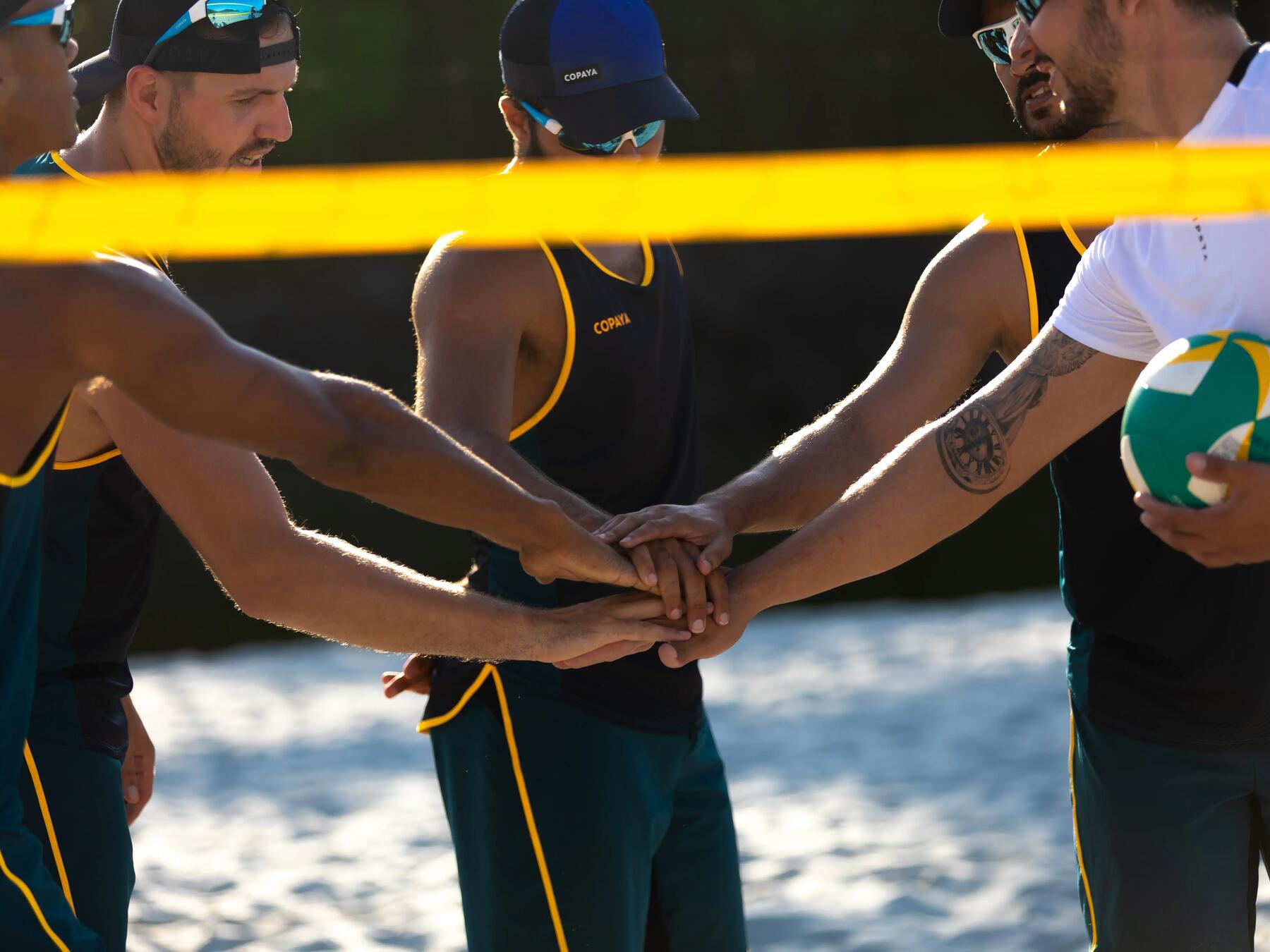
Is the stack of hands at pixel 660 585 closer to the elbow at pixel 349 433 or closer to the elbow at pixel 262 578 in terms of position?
the elbow at pixel 262 578

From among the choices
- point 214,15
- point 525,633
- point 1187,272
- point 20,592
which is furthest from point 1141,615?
point 214,15

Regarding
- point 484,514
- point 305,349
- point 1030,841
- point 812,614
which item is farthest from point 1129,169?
point 305,349

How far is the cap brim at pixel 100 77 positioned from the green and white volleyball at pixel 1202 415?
2.03 metres

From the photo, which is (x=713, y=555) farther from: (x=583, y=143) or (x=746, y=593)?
(x=583, y=143)

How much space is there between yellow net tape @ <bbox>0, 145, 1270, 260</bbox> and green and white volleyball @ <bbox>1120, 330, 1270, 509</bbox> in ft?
1.03

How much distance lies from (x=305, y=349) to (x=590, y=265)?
10.5 m

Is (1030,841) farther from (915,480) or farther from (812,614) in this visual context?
(812,614)

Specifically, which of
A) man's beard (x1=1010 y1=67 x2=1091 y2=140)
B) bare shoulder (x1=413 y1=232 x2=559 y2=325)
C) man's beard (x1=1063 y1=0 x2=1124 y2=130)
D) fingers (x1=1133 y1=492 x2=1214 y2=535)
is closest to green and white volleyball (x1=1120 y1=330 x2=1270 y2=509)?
fingers (x1=1133 y1=492 x2=1214 y2=535)

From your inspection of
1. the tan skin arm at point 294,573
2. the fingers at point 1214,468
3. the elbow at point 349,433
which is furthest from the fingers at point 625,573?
the fingers at point 1214,468

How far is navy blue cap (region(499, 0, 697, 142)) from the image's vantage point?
3271 mm

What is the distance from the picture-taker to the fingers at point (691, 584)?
317 cm

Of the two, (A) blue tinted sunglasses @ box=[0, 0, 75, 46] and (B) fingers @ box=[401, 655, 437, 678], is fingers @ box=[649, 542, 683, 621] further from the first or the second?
(A) blue tinted sunglasses @ box=[0, 0, 75, 46]

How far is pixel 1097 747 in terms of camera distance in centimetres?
299

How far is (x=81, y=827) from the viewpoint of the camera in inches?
113
